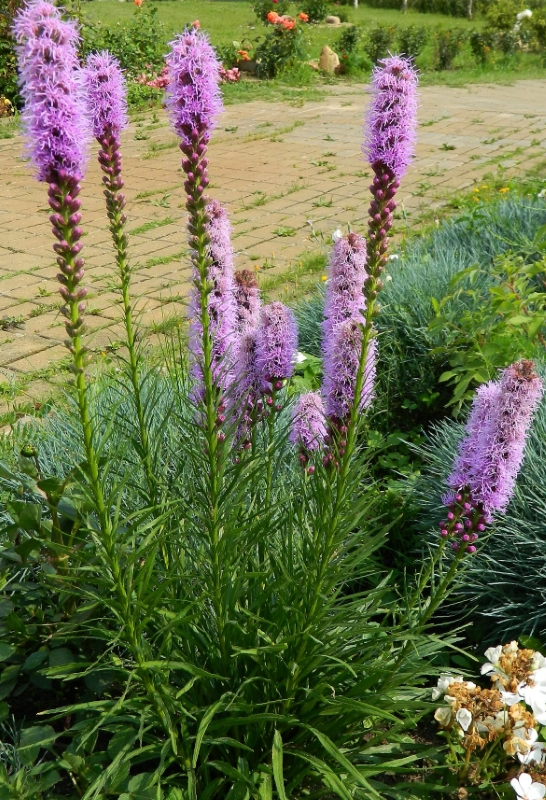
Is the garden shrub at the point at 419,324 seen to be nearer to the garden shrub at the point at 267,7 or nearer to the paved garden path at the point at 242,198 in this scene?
the paved garden path at the point at 242,198

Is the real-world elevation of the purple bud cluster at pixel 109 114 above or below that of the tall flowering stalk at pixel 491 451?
above

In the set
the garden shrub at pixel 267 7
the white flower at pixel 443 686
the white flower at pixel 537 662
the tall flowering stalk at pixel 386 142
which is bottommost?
the white flower at pixel 443 686

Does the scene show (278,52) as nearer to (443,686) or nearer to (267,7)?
(267,7)

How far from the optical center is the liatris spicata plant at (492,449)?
1749 mm

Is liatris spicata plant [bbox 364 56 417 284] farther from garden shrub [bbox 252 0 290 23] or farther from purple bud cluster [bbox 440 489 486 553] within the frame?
garden shrub [bbox 252 0 290 23]

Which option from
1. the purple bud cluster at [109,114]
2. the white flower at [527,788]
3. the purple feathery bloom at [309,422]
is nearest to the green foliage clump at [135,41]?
the purple feathery bloom at [309,422]

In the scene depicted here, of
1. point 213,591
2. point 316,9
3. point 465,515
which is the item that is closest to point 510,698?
point 465,515

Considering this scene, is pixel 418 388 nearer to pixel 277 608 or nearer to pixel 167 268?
pixel 277 608

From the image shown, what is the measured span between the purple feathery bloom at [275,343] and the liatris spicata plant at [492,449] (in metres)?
0.51

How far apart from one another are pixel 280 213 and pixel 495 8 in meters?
17.7

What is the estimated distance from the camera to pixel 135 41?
13.3 meters

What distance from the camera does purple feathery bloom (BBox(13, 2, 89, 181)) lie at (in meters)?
1.21

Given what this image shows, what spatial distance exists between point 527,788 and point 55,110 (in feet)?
6.07

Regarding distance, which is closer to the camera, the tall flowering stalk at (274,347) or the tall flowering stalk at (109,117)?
the tall flowering stalk at (109,117)
